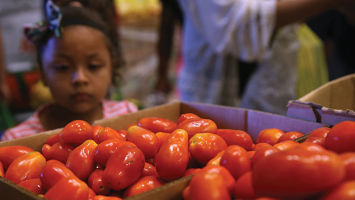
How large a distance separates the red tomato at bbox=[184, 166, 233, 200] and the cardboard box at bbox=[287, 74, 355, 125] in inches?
17.1

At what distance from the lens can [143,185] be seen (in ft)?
2.15

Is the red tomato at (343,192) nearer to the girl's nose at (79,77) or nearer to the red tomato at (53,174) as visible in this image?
the red tomato at (53,174)

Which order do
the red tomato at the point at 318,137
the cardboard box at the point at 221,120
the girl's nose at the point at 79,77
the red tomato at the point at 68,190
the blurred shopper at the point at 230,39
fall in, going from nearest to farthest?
the red tomato at the point at 68,190
the red tomato at the point at 318,137
the cardboard box at the point at 221,120
the girl's nose at the point at 79,77
the blurred shopper at the point at 230,39

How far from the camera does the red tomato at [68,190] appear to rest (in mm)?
592

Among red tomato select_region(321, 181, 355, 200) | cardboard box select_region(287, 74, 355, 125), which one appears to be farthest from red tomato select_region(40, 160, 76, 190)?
cardboard box select_region(287, 74, 355, 125)

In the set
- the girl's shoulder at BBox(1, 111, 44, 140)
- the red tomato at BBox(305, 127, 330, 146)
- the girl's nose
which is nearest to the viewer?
the red tomato at BBox(305, 127, 330, 146)

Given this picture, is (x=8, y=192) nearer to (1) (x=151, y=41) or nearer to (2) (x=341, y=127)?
(2) (x=341, y=127)

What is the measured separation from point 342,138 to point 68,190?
20.2 inches

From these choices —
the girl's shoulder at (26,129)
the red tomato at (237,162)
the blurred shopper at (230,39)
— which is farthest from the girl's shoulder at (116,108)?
the red tomato at (237,162)

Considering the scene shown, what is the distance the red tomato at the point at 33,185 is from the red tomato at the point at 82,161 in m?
0.07

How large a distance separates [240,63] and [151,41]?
1874mm

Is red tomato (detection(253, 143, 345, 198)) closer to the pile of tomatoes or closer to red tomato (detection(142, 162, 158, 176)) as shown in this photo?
the pile of tomatoes

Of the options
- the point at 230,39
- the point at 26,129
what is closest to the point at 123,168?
the point at 26,129

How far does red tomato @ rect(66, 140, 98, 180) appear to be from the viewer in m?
0.72
